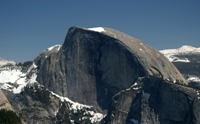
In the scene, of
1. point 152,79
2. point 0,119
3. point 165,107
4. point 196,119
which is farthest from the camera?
point 152,79

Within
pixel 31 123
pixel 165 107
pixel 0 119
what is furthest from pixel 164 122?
pixel 0 119

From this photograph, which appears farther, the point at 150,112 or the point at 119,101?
the point at 119,101

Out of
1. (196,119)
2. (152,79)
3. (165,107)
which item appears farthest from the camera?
(152,79)

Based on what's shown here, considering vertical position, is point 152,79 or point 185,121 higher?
point 152,79

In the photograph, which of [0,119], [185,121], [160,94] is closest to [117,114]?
[160,94]

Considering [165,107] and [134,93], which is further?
[134,93]

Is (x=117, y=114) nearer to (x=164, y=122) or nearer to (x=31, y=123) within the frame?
(x=164, y=122)

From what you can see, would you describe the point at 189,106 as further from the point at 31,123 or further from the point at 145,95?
the point at 31,123

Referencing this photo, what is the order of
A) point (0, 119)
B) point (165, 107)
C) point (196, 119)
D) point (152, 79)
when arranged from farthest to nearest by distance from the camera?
1. point (152, 79)
2. point (165, 107)
3. point (196, 119)
4. point (0, 119)

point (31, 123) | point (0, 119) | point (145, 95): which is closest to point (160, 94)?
point (145, 95)
